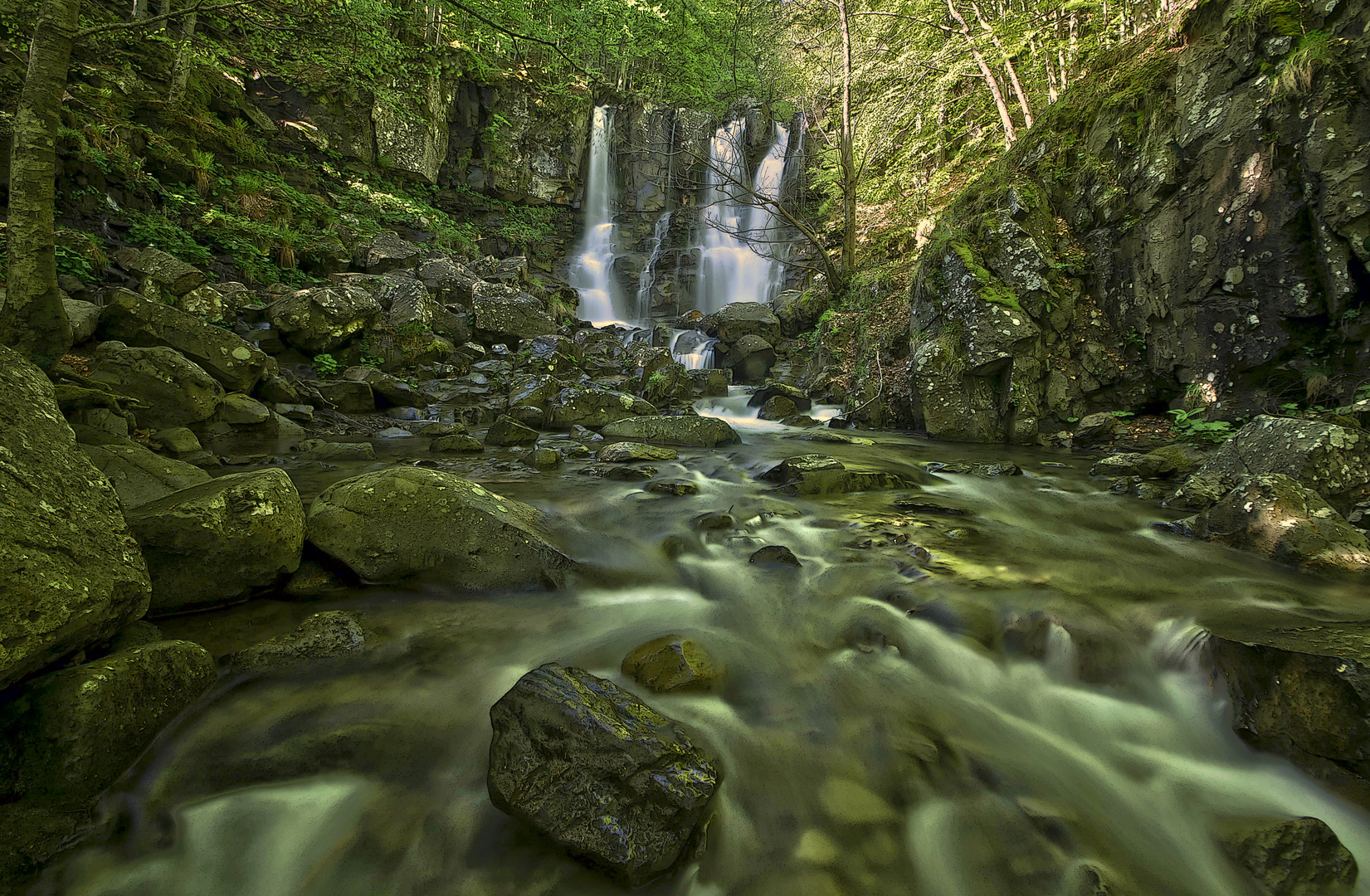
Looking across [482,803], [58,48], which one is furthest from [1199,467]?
[58,48]

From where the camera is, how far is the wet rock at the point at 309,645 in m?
2.56

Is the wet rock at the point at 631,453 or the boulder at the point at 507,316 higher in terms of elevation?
the boulder at the point at 507,316

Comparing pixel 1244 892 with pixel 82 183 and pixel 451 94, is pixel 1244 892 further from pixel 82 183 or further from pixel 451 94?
pixel 451 94

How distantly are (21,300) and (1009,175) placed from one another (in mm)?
12458

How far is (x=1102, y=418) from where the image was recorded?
751 centimetres

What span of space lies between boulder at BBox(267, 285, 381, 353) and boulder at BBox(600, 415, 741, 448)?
18.4 feet

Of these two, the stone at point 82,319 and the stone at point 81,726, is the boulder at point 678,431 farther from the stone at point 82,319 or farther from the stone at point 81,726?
the stone at point 81,726

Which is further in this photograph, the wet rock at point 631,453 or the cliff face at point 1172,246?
the wet rock at point 631,453

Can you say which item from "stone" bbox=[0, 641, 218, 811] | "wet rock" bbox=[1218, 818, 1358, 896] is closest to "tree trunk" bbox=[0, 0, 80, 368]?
"stone" bbox=[0, 641, 218, 811]

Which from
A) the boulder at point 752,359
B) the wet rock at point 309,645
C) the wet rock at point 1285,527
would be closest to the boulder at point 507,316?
the boulder at point 752,359

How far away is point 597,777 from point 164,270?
11.2 meters

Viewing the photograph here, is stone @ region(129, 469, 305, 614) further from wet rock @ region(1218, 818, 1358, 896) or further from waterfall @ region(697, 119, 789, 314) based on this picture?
waterfall @ region(697, 119, 789, 314)

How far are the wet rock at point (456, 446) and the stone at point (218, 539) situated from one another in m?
3.92

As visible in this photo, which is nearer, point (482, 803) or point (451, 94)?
point (482, 803)
